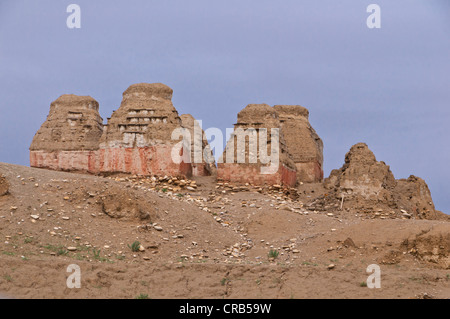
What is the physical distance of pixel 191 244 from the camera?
18.9 metres

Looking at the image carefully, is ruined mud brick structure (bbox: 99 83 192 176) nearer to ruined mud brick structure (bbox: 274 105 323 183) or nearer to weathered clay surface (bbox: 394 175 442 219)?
ruined mud brick structure (bbox: 274 105 323 183)

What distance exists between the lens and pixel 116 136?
29.9m

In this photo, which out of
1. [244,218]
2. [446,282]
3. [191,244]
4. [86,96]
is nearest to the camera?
[446,282]

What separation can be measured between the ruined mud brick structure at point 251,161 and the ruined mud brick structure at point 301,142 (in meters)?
7.34

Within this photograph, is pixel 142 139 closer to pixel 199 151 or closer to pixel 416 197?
pixel 199 151

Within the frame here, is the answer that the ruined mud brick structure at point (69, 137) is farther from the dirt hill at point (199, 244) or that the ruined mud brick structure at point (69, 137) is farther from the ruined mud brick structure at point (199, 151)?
the dirt hill at point (199, 244)

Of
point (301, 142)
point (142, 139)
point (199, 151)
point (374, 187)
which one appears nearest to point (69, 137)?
point (142, 139)

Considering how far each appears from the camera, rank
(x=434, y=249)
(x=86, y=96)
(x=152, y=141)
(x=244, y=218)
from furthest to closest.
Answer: (x=86, y=96), (x=152, y=141), (x=244, y=218), (x=434, y=249)

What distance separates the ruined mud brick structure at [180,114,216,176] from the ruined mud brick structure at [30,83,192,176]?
Result: 505 centimetres

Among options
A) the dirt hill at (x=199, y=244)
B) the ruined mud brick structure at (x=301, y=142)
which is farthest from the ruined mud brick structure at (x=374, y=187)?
the ruined mud brick structure at (x=301, y=142)
